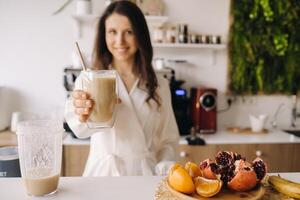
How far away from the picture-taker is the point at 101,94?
1.06 meters

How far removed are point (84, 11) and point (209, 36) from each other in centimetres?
121

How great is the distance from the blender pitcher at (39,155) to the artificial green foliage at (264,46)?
7.87ft

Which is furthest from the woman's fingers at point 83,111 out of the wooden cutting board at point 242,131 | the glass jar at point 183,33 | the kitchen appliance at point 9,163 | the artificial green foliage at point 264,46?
→ the artificial green foliage at point 264,46

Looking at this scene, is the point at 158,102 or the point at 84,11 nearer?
the point at 158,102

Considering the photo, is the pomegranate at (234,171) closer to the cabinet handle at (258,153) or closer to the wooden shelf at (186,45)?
the cabinet handle at (258,153)

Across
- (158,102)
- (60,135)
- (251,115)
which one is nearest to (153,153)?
(158,102)

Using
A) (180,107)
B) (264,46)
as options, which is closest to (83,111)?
(180,107)

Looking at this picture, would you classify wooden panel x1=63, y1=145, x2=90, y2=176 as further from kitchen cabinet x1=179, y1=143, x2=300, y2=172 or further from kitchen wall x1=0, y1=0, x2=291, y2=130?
kitchen cabinet x1=179, y1=143, x2=300, y2=172

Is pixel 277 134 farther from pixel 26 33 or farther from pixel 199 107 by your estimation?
pixel 26 33

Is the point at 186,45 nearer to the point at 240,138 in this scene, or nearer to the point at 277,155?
the point at 240,138

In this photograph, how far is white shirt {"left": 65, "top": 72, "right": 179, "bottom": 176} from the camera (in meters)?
1.44

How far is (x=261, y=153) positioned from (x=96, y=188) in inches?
75.6

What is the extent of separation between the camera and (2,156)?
1.16 metres

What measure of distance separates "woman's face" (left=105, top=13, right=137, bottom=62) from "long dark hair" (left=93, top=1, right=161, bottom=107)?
2cm
